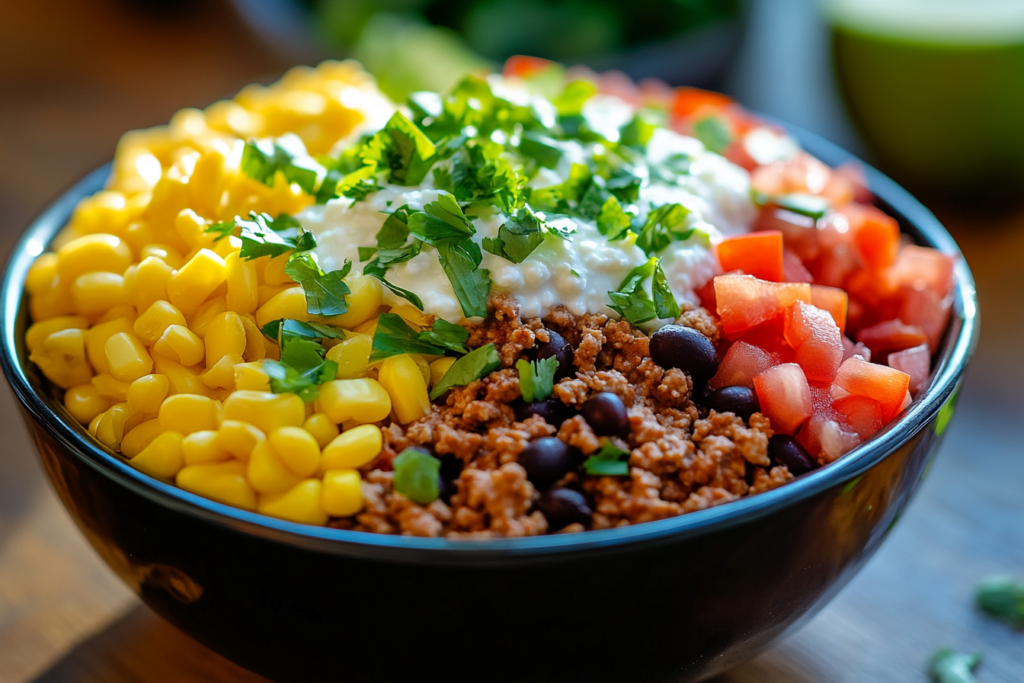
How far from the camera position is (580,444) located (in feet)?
5.96

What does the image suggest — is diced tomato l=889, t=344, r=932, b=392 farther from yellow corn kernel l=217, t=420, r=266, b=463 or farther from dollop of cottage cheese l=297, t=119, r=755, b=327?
yellow corn kernel l=217, t=420, r=266, b=463

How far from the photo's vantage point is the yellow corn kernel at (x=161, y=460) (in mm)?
1804

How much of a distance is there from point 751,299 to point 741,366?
0.16 meters

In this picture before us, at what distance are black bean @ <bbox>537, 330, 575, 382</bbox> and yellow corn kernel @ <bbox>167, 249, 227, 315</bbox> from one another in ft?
2.45

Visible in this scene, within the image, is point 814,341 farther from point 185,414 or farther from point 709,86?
point 709,86

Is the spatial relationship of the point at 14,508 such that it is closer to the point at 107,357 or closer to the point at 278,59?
the point at 107,357

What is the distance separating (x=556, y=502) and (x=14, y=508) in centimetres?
182

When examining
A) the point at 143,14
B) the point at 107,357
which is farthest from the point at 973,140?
the point at 143,14

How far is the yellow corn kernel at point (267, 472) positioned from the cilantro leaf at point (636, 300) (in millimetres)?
814

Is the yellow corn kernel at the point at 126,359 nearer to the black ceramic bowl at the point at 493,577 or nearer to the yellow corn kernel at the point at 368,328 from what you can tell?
the black ceramic bowl at the point at 493,577

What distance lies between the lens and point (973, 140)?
12.8 feet

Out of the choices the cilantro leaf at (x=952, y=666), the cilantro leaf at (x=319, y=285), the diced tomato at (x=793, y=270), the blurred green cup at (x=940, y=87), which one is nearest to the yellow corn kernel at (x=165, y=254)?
the cilantro leaf at (x=319, y=285)

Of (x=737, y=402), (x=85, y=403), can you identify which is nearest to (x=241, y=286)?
(x=85, y=403)

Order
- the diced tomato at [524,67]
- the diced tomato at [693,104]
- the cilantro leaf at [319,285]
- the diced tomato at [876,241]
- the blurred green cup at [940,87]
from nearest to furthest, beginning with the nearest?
the cilantro leaf at [319,285] < the diced tomato at [876,241] < the diced tomato at [693,104] < the diced tomato at [524,67] < the blurred green cup at [940,87]
